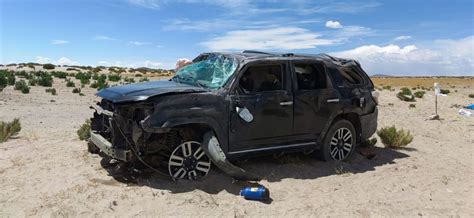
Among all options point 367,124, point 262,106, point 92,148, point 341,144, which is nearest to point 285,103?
point 262,106

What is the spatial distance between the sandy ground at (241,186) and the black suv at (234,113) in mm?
394

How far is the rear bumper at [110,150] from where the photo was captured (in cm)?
688

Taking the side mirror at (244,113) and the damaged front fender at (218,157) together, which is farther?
the side mirror at (244,113)

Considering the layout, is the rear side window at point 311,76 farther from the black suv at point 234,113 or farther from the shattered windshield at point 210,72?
the shattered windshield at point 210,72

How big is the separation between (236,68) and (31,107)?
1305 centimetres

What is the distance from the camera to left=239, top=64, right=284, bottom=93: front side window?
307 inches

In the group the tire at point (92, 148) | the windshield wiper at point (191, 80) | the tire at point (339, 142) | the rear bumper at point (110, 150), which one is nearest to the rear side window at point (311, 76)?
the tire at point (339, 142)

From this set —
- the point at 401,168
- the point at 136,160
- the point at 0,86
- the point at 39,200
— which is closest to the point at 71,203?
the point at 39,200

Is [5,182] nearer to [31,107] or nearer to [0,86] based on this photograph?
[31,107]

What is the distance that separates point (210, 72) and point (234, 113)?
1018 millimetres

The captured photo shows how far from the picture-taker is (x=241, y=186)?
7.25m

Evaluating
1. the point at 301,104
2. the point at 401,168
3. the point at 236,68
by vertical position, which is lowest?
the point at 401,168

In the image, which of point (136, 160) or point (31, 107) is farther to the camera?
point (31, 107)

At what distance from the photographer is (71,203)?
6281 mm
